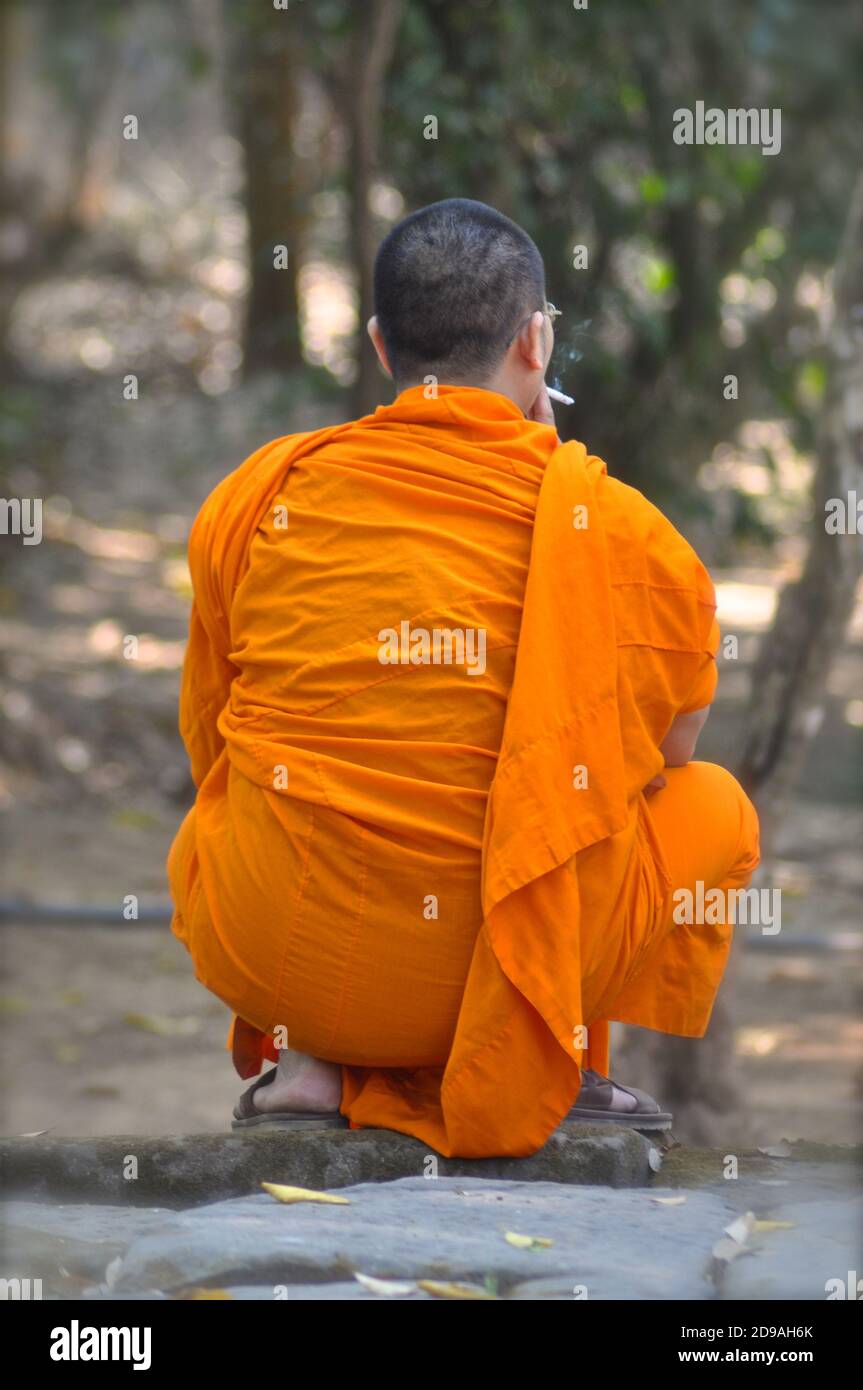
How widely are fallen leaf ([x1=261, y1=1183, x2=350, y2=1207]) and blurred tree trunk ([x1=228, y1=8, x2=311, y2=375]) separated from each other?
21.5ft

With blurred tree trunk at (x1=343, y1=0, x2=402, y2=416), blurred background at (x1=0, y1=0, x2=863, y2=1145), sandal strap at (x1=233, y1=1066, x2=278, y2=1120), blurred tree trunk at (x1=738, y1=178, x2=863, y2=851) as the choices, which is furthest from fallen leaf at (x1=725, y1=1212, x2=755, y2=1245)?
blurred tree trunk at (x1=343, y1=0, x2=402, y2=416)

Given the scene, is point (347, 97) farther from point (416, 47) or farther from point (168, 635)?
point (168, 635)

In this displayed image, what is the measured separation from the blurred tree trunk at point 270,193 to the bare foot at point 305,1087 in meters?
6.27

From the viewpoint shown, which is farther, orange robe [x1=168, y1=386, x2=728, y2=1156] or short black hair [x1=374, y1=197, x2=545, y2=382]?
short black hair [x1=374, y1=197, x2=545, y2=382]

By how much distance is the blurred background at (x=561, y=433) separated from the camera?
4.68m

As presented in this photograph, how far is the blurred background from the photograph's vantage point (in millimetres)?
4680

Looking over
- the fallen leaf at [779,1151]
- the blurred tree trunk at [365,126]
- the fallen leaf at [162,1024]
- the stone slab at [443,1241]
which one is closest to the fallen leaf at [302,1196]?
the stone slab at [443,1241]

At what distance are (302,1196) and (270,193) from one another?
10000 mm

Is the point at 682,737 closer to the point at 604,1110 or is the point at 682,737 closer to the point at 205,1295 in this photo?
the point at 604,1110

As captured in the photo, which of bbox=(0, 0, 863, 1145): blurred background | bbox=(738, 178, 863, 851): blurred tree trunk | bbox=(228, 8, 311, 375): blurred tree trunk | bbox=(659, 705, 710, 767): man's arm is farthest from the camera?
bbox=(228, 8, 311, 375): blurred tree trunk

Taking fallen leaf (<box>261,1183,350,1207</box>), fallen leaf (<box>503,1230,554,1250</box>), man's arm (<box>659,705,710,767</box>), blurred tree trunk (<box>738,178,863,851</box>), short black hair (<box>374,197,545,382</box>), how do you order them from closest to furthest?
fallen leaf (<box>503,1230,554,1250</box>) < fallen leaf (<box>261,1183,350,1207</box>) < short black hair (<box>374,197,545,382</box>) < man's arm (<box>659,705,710,767</box>) < blurred tree trunk (<box>738,178,863,851</box>)

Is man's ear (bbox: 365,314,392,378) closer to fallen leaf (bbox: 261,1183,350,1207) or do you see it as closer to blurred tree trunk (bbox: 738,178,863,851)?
fallen leaf (bbox: 261,1183,350,1207)

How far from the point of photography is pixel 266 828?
102 inches
